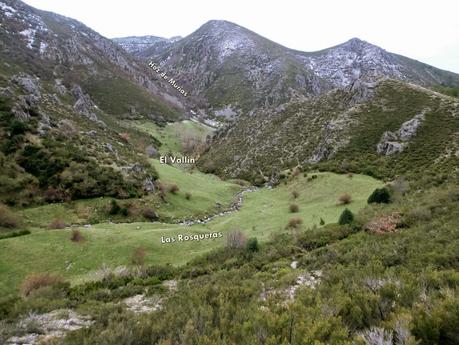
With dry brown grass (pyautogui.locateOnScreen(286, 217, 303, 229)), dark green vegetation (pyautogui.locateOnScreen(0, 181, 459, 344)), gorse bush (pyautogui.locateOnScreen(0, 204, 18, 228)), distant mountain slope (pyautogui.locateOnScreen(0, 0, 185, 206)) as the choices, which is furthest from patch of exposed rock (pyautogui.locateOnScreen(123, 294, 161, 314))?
Result: distant mountain slope (pyautogui.locateOnScreen(0, 0, 185, 206))

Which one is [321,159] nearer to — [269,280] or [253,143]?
[253,143]

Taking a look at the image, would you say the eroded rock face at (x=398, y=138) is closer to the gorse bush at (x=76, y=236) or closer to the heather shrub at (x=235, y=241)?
the heather shrub at (x=235, y=241)

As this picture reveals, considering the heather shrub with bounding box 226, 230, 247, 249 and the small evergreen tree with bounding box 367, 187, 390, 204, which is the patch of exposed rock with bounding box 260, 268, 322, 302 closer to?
the heather shrub with bounding box 226, 230, 247, 249

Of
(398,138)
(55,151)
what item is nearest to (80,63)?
(55,151)

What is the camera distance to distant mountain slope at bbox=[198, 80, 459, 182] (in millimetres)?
35938

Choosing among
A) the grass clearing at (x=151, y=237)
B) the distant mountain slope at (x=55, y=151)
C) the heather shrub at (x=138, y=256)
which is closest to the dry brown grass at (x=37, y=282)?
the grass clearing at (x=151, y=237)

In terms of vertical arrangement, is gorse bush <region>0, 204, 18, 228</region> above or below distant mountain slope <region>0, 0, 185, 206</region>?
below

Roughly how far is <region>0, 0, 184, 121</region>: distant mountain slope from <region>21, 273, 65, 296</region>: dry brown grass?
4128 inches

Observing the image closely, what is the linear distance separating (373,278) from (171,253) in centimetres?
1337

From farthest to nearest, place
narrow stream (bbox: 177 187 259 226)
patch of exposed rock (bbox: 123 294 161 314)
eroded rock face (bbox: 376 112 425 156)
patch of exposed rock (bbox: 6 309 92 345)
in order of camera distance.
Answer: eroded rock face (bbox: 376 112 425 156), narrow stream (bbox: 177 187 259 226), patch of exposed rock (bbox: 123 294 161 314), patch of exposed rock (bbox: 6 309 92 345)

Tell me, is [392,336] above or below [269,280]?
above

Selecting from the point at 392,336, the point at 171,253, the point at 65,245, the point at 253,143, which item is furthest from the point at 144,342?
the point at 253,143

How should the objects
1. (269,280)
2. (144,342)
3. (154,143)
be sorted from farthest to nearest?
(154,143)
(269,280)
(144,342)

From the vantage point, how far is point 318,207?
2898 cm
